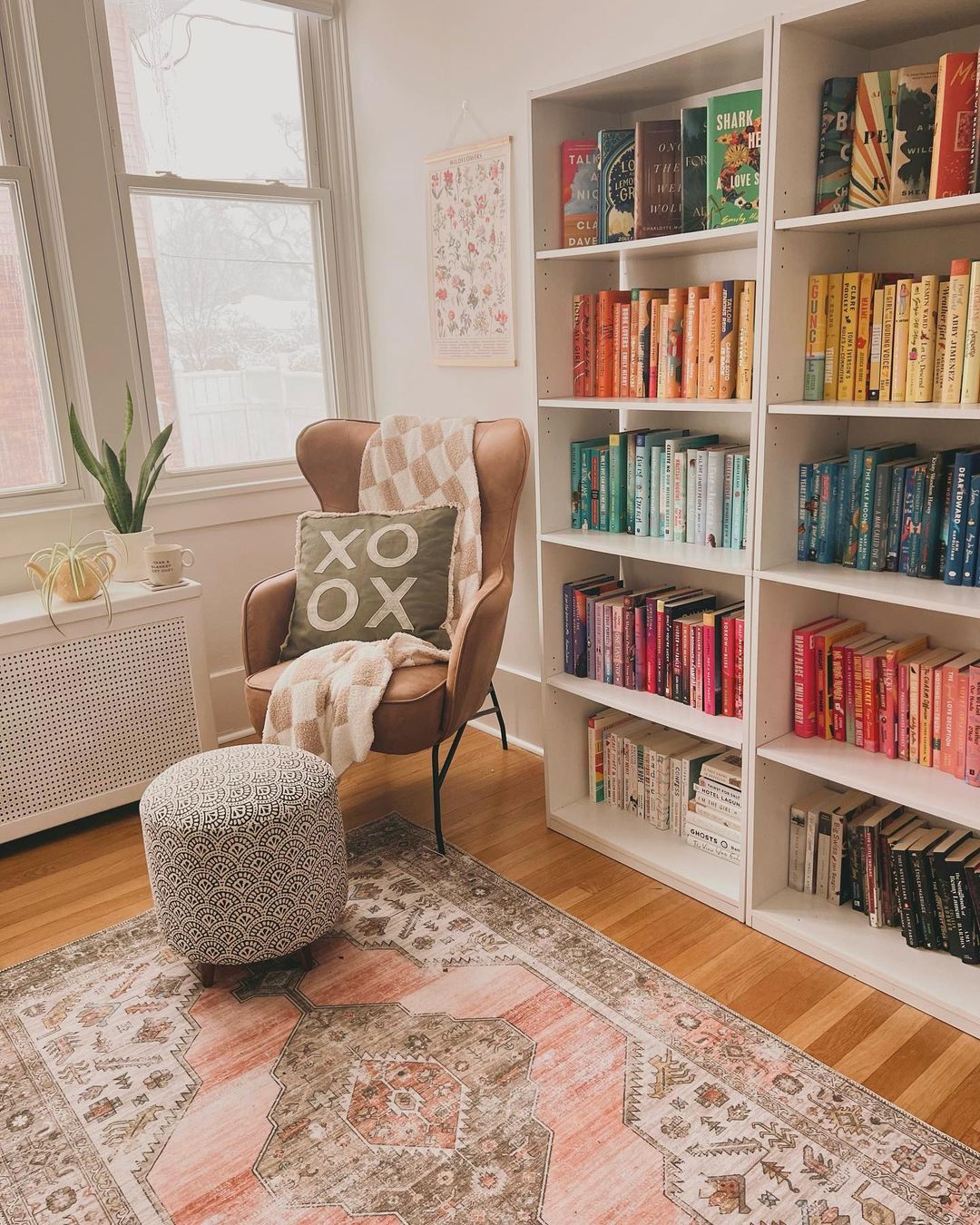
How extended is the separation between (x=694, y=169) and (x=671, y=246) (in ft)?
0.52

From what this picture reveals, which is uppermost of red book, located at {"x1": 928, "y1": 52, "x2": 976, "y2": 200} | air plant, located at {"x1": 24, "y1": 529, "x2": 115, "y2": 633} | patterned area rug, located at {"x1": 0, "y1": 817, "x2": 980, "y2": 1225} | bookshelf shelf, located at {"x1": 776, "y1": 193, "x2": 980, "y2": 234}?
red book, located at {"x1": 928, "y1": 52, "x2": 976, "y2": 200}

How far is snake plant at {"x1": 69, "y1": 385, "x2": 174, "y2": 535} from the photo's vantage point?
110 inches

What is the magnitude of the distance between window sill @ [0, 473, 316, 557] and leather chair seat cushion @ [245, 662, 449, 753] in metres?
0.94

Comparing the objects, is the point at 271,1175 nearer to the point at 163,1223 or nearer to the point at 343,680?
the point at 163,1223

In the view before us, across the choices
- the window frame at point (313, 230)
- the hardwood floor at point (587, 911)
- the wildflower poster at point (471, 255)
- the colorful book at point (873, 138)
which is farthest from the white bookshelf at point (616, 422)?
the window frame at point (313, 230)

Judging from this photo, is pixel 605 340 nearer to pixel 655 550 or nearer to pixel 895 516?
pixel 655 550

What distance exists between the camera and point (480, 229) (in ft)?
9.76

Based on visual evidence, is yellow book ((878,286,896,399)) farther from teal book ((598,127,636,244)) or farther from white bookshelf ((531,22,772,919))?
teal book ((598,127,636,244))

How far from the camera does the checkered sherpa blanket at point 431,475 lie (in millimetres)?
2758

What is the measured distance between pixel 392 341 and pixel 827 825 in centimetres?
223

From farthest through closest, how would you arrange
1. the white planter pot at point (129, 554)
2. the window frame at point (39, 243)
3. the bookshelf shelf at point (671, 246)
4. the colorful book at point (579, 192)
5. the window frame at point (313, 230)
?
the window frame at point (313, 230) < the white planter pot at point (129, 554) < the window frame at point (39, 243) < the colorful book at point (579, 192) < the bookshelf shelf at point (671, 246)

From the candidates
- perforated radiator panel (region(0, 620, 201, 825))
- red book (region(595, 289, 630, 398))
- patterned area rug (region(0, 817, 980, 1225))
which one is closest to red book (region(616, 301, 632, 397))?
red book (region(595, 289, 630, 398))

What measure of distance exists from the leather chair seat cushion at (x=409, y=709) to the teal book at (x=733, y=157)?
1.23m

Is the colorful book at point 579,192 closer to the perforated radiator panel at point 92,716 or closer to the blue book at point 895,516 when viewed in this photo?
the blue book at point 895,516
